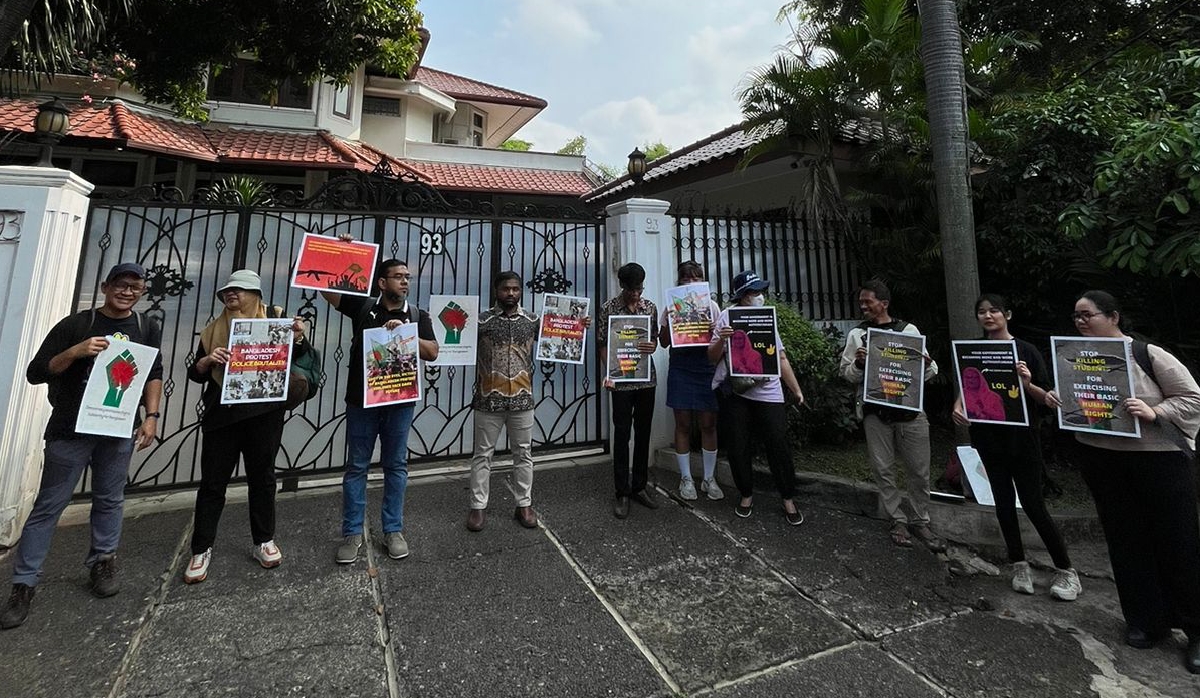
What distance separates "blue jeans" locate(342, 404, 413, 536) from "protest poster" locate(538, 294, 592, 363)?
121cm

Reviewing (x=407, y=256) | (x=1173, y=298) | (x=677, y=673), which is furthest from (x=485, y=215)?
(x=1173, y=298)

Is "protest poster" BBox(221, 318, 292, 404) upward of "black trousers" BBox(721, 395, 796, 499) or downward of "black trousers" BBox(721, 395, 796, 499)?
upward

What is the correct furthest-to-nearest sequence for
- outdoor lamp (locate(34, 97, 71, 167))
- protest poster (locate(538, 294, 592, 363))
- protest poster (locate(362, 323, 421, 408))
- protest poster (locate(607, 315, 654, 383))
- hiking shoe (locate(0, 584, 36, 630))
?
protest poster (locate(538, 294, 592, 363)), protest poster (locate(607, 315, 654, 383)), outdoor lamp (locate(34, 97, 71, 167)), protest poster (locate(362, 323, 421, 408)), hiking shoe (locate(0, 584, 36, 630))

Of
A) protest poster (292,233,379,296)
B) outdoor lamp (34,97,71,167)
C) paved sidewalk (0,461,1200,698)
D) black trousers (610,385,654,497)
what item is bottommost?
paved sidewalk (0,461,1200,698)

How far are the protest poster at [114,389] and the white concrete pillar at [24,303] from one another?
146 centimetres

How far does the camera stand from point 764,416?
380 cm

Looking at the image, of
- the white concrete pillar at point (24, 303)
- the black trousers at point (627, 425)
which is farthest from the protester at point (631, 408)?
the white concrete pillar at point (24, 303)

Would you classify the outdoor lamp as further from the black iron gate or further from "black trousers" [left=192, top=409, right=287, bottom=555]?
"black trousers" [left=192, top=409, right=287, bottom=555]

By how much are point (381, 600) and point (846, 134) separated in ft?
24.7

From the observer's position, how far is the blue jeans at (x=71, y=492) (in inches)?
105

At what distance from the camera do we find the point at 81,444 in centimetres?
273

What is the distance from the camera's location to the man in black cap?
265 cm

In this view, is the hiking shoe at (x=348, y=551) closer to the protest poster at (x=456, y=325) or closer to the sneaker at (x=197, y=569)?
the sneaker at (x=197, y=569)

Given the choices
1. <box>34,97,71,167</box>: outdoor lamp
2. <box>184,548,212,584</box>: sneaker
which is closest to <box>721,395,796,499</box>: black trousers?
<box>184,548,212,584</box>: sneaker
